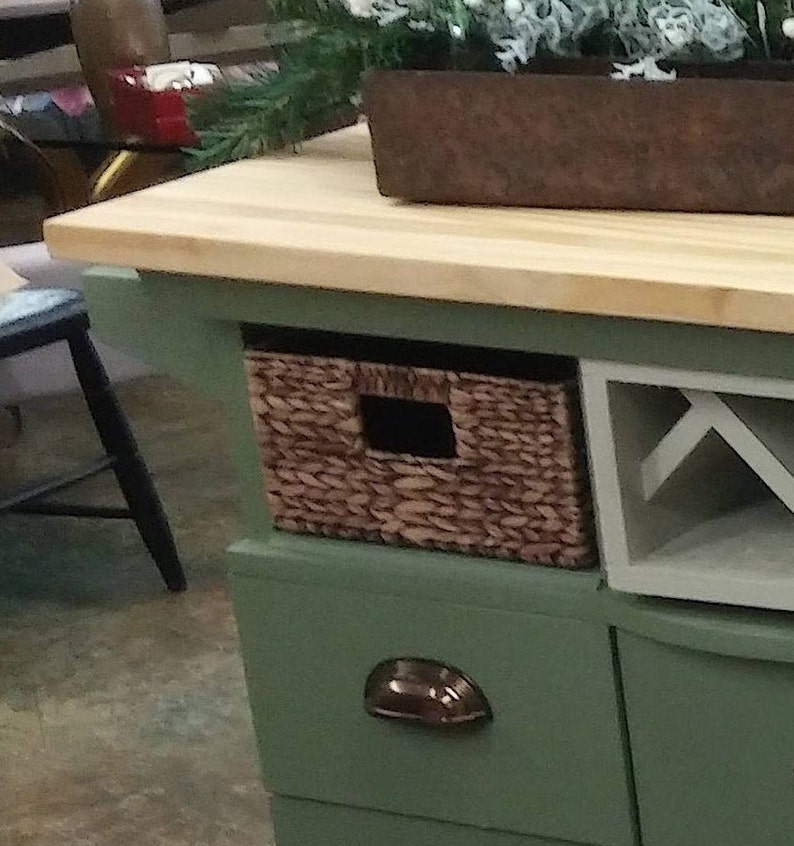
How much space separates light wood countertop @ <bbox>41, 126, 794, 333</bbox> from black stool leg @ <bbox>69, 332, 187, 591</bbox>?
882 millimetres

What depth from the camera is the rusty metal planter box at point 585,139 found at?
0.81m

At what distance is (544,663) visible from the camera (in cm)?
91

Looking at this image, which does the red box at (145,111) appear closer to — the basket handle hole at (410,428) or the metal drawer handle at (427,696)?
the basket handle hole at (410,428)

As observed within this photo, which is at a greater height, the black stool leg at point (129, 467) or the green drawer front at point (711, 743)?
the green drawer front at point (711, 743)

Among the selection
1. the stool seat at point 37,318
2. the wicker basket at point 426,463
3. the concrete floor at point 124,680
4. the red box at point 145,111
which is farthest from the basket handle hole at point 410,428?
the red box at point 145,111

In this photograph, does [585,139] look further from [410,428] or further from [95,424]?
[95,424]

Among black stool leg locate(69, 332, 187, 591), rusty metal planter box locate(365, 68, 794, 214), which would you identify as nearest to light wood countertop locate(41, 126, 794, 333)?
rusty metal planter box locate(365, 68, 794, 214)

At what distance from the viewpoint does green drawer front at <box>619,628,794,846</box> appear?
853mm

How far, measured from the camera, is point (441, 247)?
0.83 m

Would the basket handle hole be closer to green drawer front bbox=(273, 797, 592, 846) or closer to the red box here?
green drawer front bbox=(273, 797, 592, 846)

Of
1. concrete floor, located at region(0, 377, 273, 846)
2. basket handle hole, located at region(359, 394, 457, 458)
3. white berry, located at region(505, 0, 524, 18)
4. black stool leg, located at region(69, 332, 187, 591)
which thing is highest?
white berry, located at region(505, 0, 524, 18)

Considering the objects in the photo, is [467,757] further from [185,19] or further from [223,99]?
[185,19]

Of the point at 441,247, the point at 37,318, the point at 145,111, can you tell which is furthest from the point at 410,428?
the point at 145,111

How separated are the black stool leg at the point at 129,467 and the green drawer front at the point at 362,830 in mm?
909
